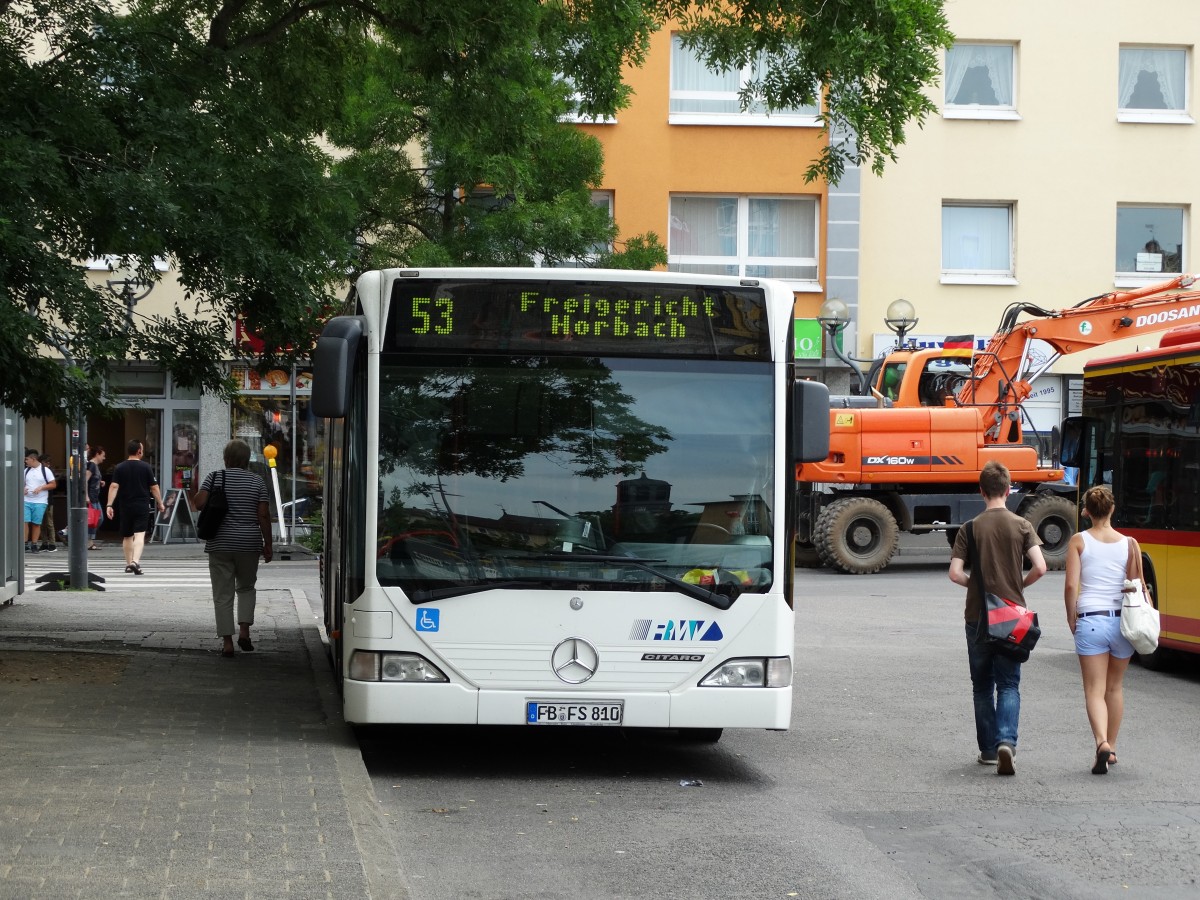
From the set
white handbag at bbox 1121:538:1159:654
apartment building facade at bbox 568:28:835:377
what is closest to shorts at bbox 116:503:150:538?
apartment building facade at bbox 568:28:835:377

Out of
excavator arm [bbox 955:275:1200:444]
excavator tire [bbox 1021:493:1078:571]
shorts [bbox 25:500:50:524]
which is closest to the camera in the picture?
excavator arm [bbox 955:275:1200:444]

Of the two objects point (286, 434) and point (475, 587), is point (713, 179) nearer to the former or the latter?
point (286, 434)

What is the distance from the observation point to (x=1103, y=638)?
9.36 m

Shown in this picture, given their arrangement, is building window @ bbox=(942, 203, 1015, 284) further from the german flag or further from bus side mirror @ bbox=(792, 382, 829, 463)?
bus side mirror @ bbox=(792, 382, 829, 463)

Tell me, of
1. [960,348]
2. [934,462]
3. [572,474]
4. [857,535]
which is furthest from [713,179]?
[572,474]

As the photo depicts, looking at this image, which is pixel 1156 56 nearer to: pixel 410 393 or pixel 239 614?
pixel 239 614

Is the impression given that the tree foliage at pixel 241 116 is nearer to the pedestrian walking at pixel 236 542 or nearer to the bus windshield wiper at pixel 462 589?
the pedestrian walking at pixel 236 542

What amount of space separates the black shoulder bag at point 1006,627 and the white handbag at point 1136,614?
50 cm

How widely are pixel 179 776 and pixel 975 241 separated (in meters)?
27.8

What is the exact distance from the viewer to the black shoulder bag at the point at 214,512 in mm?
13312

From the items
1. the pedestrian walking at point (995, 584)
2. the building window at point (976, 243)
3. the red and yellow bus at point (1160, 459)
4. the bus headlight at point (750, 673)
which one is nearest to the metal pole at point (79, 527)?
the red and yellow bus at point (1160, 459)

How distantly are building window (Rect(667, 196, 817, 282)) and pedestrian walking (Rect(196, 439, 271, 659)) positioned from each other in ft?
65.7

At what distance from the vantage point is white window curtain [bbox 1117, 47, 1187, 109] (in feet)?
110

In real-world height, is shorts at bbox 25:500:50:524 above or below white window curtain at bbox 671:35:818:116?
below
